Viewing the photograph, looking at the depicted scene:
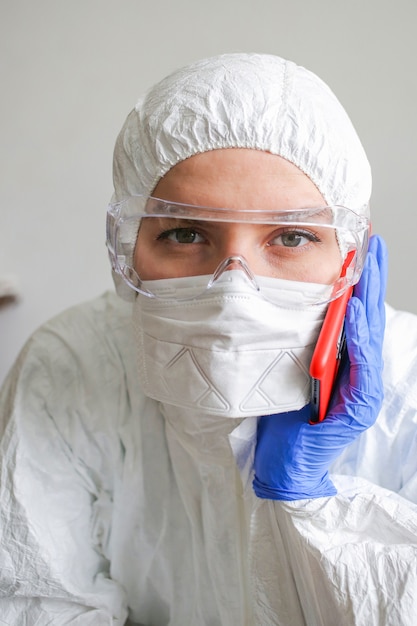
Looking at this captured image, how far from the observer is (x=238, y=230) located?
2.74 feet

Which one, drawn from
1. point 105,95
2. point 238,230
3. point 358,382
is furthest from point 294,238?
point 105,95

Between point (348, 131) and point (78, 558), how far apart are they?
2.73 ft

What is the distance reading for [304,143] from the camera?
0.86m

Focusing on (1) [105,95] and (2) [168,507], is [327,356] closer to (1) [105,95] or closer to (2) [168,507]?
(2) [168,507]

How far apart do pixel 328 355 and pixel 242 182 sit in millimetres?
261

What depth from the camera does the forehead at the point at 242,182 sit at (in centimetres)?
83

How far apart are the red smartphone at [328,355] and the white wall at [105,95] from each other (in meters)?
0.58

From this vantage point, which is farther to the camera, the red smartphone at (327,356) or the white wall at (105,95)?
the white wall at (105,95)

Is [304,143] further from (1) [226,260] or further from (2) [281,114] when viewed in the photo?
(1) [226,260]

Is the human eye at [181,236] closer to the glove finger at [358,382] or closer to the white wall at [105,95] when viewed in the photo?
the glove finger at [358,382]

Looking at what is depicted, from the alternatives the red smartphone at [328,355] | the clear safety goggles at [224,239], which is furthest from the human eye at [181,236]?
the red smartphone at [328,355]

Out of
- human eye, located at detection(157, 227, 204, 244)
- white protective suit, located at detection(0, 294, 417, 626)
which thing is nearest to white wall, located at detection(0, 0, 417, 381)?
white protective suit, located at detection(0, 294, 417, 626)

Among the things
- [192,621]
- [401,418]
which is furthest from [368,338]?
[192,621]

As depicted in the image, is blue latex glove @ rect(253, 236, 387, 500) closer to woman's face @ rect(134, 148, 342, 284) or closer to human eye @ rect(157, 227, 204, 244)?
woman's face @ rect(134, 148, 342, 284)
